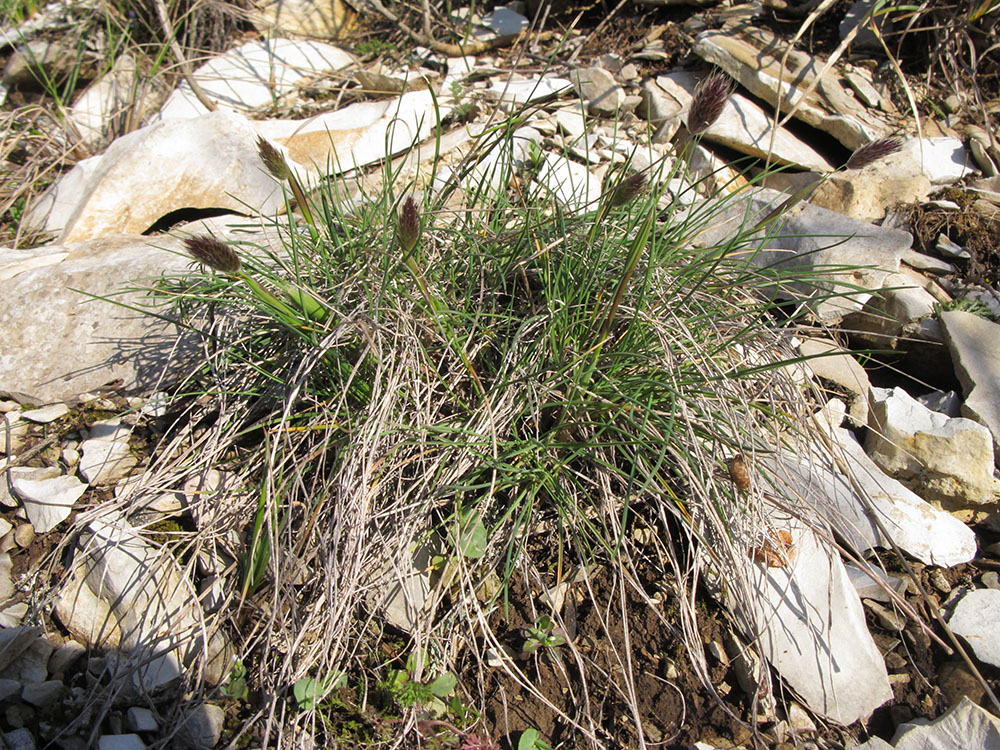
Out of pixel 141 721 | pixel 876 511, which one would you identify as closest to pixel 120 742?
pixel 141 721

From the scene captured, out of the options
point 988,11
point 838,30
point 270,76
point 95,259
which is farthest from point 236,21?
point 988,11

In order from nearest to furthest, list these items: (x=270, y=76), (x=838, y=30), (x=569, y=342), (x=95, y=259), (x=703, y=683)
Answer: (x=703, y=683)
(x=569, y=342)
(x=95, y=259)
(x=838, y=30)
(x=270, y=76)

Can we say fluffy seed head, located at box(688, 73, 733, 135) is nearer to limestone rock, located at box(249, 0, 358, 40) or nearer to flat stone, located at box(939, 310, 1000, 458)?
flat stone, located at box(939, 310, 1000, 458)

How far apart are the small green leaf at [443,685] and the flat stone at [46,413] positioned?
4.75 ft

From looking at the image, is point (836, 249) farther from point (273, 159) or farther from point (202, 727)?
point (202, 727)

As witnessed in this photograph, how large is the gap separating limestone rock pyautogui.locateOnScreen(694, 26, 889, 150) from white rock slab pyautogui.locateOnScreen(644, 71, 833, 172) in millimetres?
99

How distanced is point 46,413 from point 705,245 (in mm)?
2218

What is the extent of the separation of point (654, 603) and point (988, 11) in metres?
3.07

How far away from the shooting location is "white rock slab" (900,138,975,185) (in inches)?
108

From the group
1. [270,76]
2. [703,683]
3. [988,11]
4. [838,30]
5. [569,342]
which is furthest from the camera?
[270,76]

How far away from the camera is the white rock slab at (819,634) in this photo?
1.51m

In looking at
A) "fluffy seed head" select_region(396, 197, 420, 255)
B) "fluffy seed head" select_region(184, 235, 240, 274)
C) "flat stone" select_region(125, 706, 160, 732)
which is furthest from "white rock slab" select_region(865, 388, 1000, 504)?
"flat stone" select_region(125, 706, 160, 732)

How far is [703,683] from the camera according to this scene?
1.53m

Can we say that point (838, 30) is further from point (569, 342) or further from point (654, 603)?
point (654, 603)
